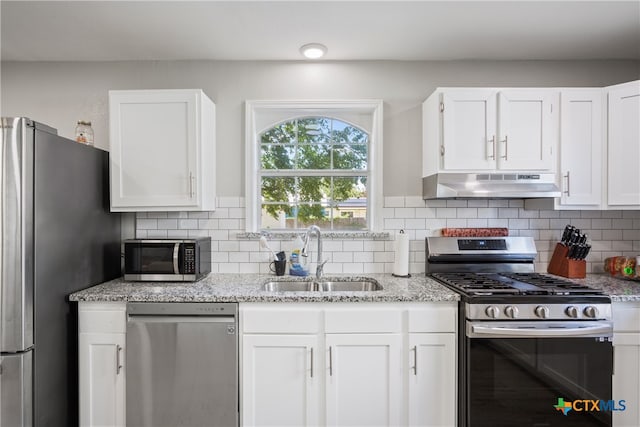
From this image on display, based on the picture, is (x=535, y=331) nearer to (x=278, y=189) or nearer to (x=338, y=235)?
(x=338, y=235)

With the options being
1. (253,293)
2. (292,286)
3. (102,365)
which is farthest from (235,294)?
(102,365)

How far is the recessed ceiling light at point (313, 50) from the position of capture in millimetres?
2354

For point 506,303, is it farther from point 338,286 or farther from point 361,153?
point 361,153

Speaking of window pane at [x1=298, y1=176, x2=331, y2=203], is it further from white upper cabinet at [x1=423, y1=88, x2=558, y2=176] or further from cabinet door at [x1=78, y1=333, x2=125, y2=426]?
cabinet door at [x1=78, y1=333, x2=125, y2=426]

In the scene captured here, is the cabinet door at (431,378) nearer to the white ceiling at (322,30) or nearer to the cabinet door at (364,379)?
the cabinet door at (364,379)

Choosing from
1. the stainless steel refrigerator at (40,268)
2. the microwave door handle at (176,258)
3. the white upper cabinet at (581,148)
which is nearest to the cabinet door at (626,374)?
the white upper cabinet at (581,148)

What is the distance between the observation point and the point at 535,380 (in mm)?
1802

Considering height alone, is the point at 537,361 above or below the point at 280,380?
above

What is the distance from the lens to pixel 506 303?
1829 mm

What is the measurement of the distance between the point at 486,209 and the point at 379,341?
53.3 inches

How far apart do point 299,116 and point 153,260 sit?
144 cm

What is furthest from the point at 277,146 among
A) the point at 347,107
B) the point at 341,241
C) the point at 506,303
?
the point at 506,303

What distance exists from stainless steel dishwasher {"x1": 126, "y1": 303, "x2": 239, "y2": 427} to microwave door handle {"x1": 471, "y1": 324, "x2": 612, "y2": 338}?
1.29 meters

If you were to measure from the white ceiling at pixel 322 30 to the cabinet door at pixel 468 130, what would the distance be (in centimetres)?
41
